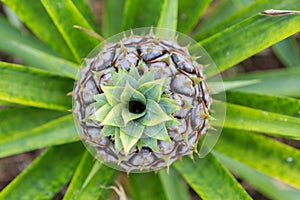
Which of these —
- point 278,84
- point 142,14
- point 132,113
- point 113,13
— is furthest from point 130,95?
point 278,84

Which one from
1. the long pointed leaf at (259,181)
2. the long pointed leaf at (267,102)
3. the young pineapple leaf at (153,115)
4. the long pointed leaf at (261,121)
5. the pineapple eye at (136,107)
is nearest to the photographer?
the young pineapple leaf at (153,115)

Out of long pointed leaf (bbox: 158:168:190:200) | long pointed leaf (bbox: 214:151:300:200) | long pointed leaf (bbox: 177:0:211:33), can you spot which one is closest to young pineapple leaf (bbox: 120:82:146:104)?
long pointed leaf (bbox: 177:0:211:33)

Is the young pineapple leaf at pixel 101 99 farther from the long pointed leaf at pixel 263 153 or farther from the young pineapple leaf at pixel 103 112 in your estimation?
the long pointed leaf at pixel 263 153

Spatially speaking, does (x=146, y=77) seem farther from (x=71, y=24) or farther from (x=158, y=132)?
(x=71, y=24)

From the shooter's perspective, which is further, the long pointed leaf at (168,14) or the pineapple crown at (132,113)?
the long pointed leaf at (168,14)

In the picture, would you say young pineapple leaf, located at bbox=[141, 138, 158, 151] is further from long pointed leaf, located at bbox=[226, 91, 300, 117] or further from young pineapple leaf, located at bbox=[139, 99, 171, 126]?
long pointed leaf, located at bbox=[226, 91, 300, 117]

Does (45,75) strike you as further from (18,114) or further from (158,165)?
(158,165)

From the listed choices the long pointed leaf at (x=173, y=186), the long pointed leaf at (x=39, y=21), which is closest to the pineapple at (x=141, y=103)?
the long pointed leaf at (x=39, y=21)
